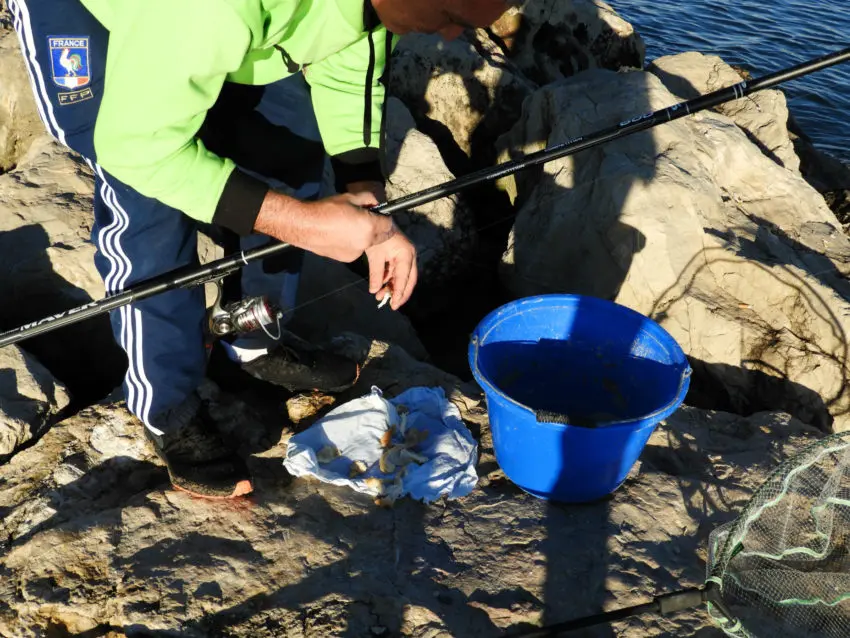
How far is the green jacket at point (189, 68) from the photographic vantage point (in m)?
2.00

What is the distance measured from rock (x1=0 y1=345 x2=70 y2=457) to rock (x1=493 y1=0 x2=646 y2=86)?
6357 millimetres

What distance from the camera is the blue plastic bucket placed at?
2.95 m

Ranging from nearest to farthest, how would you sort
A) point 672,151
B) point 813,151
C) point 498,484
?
point 498,484, point 672,151, point 813,151

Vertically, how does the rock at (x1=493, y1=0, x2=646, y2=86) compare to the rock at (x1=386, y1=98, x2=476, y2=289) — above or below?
above

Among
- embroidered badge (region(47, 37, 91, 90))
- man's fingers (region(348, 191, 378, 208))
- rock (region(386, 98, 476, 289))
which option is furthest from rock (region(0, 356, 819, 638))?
rock (region(386, 98, 476, 289))

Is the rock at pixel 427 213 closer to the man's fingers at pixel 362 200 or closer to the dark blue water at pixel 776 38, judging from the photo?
the man's fingers at pixel 362 200

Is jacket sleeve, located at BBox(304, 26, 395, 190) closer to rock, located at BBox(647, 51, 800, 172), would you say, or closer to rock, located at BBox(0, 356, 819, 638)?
rock, located at BBox(0, 356, 819, 638)

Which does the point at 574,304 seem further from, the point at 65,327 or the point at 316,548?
the point at 65,327

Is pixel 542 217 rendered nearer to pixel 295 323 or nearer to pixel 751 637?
pixel 295 323

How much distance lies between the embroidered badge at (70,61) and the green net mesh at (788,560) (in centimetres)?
276

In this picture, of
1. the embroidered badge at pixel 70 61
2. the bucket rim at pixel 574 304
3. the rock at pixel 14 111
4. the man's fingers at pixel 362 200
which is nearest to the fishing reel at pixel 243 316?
the man's fingers at pixel 362 200

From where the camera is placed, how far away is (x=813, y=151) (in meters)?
9.09

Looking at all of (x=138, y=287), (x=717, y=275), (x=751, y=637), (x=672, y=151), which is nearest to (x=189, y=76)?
(x=138, y=287)

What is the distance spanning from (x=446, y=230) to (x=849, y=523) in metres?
3.35
